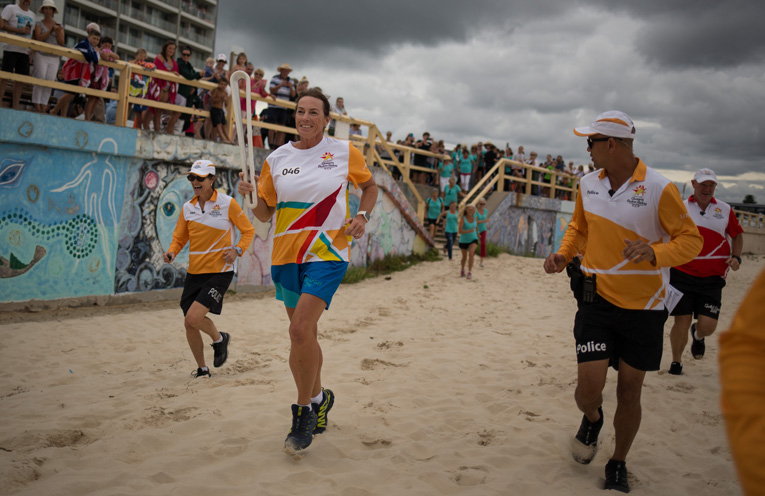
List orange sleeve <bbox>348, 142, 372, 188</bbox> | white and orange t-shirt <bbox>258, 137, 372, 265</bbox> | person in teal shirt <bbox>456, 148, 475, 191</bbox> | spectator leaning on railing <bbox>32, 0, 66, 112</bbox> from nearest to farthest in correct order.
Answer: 1. white and orange t-shirt <bbox>258, 137, 372, 265</bbox>
2. orange sleeve <bbox>348, 142, 372, 188</bbox>
3. spectator leaning on railing <bbox>32, 0, 66, 112</bbox>
4. person in teal shirt <bbox>456, 148, 475, 191</bbox>

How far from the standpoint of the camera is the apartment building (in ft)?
151

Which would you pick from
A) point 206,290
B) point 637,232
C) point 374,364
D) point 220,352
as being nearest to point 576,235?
point 637,232

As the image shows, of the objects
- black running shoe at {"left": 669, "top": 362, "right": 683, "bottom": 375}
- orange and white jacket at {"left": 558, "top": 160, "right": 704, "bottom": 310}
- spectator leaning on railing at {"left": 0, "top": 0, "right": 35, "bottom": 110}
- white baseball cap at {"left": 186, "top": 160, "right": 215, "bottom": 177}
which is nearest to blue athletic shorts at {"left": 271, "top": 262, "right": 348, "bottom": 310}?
orange and white jacket at {"left": 558, "top": 160, "right": 704, "bottom": 310}

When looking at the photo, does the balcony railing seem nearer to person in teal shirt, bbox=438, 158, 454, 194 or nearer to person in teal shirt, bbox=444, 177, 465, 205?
person in teal shirt, bbox=438, 158, 454, 194

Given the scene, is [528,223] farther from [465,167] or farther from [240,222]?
[240,222]

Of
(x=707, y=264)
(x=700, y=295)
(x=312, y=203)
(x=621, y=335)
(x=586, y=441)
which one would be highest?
(x=312, y=203)

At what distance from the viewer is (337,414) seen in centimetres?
493

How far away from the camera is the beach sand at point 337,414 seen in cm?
368

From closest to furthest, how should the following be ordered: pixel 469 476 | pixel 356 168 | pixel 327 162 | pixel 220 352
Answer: pixel 469 476 → pixel 327 162 → pixel 356 168 → pixel 220 352

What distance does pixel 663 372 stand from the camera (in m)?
6.91

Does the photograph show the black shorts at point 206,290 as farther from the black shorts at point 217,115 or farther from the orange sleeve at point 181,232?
the black shorts at point 217,115

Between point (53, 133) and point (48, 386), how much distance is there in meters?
4.68

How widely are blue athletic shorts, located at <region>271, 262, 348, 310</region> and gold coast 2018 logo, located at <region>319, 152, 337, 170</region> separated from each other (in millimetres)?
714

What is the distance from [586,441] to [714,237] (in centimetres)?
387
